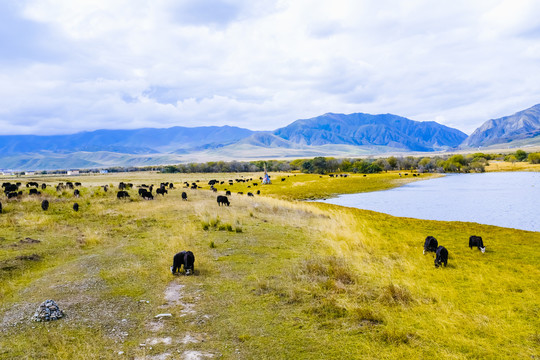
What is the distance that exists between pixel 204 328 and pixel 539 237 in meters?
22.9

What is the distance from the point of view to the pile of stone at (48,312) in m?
8.27

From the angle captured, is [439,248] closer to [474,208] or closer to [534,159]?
[474,208]

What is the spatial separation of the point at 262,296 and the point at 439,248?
8.68 metres

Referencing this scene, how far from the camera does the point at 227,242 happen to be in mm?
17234

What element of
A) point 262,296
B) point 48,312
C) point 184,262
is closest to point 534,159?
point 262,296

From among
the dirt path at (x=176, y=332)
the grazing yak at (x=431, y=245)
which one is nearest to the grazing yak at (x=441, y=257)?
the grazing yak at (x=431, y=245)

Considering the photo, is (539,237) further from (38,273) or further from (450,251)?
(38,273)

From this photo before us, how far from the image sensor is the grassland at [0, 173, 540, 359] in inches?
289

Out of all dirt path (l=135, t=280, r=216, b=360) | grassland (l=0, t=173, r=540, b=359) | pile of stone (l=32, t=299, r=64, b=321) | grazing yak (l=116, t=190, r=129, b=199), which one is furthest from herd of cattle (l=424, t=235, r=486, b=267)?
grazing yak (l=116, t=190, r=129, b=199)

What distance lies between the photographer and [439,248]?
14203 millimetres

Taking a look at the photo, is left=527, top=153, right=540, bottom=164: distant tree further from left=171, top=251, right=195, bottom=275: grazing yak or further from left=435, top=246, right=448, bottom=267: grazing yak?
left=171, top=251, right=195, bottom=275: grazing yak

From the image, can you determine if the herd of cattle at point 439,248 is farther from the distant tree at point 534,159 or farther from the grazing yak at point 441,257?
the distant tree at point 534,159

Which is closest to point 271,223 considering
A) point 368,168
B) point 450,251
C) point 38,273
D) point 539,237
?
point 450,251

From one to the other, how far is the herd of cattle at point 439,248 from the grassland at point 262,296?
43 cm
